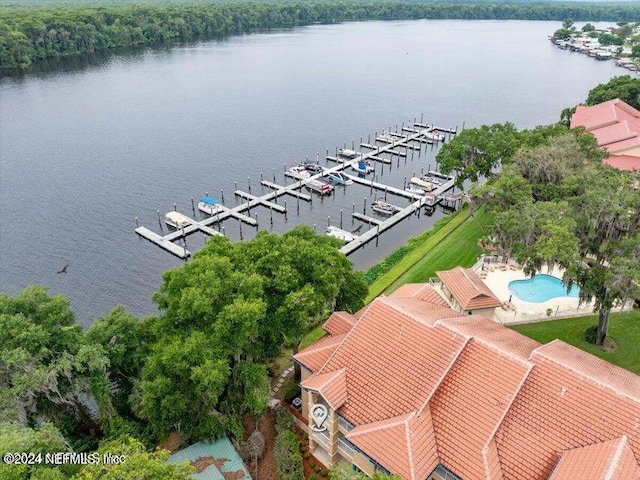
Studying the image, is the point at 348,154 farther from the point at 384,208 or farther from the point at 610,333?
the point at 610,333

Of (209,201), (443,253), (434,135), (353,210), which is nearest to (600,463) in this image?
(443,253)

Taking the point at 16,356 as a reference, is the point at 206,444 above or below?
below

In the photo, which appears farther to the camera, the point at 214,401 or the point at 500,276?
the point at 500,276

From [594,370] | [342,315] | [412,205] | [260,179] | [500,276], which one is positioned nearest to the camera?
[594,370]

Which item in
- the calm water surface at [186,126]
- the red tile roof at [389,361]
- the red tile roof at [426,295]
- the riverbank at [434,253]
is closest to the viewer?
the red tile roof at [389,361]

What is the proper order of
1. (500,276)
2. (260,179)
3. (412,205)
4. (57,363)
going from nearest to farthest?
(57,363) < (500,276) < (412,205) < (260,179)

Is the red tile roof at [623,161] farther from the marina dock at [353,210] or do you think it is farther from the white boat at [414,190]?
the white boat at [414,190]

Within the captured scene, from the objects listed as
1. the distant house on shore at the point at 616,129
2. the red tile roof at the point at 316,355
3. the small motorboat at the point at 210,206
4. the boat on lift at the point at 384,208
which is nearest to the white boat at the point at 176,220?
the small motorboat at the point at 210,206

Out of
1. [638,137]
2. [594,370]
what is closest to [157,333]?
[594,370]

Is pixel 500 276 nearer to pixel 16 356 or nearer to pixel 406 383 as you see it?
pixel 406 383
